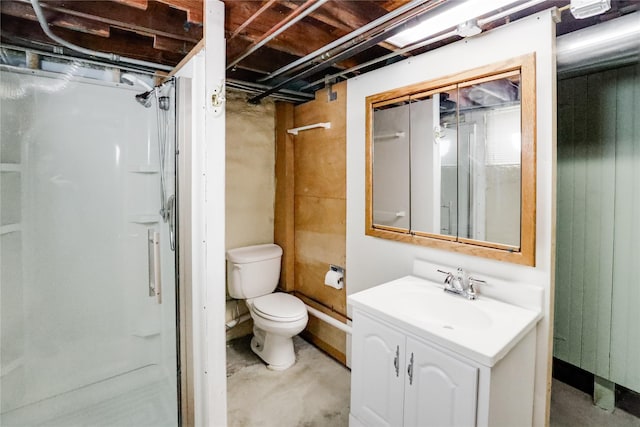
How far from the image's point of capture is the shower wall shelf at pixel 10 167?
5.53ft

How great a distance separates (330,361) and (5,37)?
2.75 meters

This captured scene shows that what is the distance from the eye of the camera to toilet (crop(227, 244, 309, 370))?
226cm

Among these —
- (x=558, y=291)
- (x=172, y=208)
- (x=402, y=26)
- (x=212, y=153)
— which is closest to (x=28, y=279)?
(x=172, y=208)

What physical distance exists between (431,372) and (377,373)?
305mm

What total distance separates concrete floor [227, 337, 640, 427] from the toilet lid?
431 mm

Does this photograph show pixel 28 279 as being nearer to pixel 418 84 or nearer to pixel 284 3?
pixel 284 3

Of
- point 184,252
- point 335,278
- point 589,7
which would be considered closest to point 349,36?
point 589,7

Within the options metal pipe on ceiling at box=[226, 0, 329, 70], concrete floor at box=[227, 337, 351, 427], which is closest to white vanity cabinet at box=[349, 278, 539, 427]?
concrete floor at box=[227, 337, 351, 427]

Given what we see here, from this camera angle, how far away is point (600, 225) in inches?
73.8

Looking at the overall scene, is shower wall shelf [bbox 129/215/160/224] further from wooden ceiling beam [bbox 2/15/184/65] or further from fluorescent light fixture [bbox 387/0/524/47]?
fluorescent light fixture [bbox 387/0/524/47]

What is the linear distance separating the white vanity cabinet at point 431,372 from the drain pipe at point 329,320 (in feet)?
2.12

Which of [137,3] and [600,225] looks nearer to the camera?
[137,3]

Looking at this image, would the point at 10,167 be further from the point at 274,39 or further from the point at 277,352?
the point at 277,352

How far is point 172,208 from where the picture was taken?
62.2 inches
